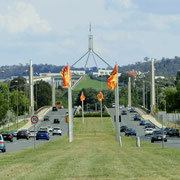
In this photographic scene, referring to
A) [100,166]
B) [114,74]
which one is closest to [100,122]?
[114,74]

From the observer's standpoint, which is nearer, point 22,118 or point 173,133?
point 173,133

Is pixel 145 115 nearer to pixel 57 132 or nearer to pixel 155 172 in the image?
pixel 57 132

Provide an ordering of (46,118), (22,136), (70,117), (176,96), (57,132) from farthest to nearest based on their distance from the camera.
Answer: (46,118) → (176,96) → (57,132) → (22,136) → (70,117)

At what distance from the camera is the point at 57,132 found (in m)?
84.8

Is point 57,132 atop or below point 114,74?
below

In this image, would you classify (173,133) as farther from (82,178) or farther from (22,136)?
(82,178)

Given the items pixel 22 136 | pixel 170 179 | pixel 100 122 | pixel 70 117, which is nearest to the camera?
pixel 170 179

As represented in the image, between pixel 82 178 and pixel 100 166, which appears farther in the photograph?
pixel 100 166

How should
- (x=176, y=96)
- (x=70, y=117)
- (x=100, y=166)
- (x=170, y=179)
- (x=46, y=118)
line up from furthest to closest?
(x=46, y=118), (x=176, y=96), (x=70, y=117), (x=100, y=166), (x=170, y=179)

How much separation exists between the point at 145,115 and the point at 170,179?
11966 cm

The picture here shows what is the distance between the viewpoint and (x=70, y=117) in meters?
55.4

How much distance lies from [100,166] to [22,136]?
2021 inches

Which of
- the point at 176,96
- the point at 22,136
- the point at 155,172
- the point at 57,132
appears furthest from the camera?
the point at 176,96

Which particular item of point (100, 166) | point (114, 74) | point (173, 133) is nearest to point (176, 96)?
point (173, 133)
